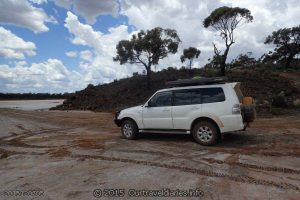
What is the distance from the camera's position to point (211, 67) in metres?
36.7

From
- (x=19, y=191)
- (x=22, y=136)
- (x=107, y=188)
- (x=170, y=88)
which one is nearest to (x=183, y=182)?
(x=107, y=188)

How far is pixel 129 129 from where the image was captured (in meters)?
11.3

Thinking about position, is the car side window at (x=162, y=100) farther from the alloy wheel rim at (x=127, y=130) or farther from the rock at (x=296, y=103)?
the rock at (x=296, y=103)

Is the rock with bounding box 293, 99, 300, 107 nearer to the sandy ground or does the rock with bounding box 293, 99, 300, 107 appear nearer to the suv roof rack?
the sandy ground

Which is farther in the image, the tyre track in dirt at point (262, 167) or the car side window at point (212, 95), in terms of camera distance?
the car side window at point (212, 95)

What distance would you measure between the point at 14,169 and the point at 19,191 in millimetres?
1909

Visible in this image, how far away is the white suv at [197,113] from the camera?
9234mm

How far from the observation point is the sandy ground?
5809 millimetres

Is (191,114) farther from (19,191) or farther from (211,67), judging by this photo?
(211,67)

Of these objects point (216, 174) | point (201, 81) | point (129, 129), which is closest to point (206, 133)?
point (201, 81)

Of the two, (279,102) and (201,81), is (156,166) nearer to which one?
(201,81)

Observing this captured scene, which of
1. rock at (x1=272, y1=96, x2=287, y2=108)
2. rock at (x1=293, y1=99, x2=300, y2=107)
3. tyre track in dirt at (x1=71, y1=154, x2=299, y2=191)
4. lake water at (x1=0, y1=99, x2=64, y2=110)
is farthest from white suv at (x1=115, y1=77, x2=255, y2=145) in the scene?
lake water at (x1=0, y1=99, x2=64, y2=110)

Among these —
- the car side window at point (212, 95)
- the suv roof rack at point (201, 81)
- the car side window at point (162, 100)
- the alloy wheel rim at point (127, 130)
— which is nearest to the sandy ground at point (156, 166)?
the alloy wheel rim at point (127, 130)

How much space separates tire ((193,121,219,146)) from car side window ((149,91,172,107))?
1.26 meters
